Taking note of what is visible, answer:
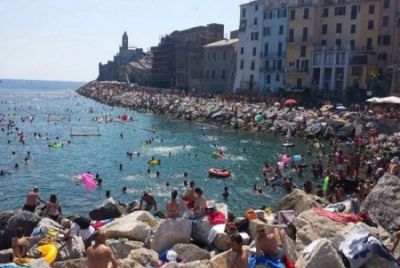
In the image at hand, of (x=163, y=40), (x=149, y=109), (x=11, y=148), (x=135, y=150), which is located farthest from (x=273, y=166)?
(x=163, y=40)

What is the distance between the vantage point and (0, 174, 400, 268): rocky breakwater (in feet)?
40.9

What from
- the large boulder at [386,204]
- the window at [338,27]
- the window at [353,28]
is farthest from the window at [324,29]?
the large boulder at [386,204]

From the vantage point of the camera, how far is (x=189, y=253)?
1364 centimetres

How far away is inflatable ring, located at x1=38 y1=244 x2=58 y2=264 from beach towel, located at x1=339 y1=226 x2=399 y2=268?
811 centimetres

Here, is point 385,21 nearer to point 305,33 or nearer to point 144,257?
point 305,33

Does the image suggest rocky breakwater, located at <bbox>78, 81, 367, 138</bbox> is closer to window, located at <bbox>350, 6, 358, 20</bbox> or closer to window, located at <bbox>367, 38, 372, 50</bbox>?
window, located at <bbox>367, 38, 372, 50</bbox>

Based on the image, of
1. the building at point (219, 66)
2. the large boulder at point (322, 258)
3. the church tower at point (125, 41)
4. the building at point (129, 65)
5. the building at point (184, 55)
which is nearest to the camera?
the large boulder at point (322, 258)

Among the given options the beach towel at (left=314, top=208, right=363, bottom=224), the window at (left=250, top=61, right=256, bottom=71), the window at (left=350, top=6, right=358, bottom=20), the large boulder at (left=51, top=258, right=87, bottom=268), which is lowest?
the large boulder at (left=51, top=258, right=87, bottom=268)

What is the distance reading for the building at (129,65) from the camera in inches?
5758

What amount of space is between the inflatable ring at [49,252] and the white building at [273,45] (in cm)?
6708

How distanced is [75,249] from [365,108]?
5026 centimetres

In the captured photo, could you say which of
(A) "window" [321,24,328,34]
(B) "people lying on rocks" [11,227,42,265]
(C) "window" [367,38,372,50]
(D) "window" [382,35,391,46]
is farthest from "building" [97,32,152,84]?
(B) "people lying on rocks" [11,227,42,265]

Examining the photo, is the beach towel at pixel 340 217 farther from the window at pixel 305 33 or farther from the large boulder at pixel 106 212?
the window at pixel 305 33

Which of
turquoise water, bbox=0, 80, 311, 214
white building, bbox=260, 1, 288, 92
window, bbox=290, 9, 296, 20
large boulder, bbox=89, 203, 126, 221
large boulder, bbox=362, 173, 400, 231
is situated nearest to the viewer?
large boulder, bbox=362, 173, 400, 231
